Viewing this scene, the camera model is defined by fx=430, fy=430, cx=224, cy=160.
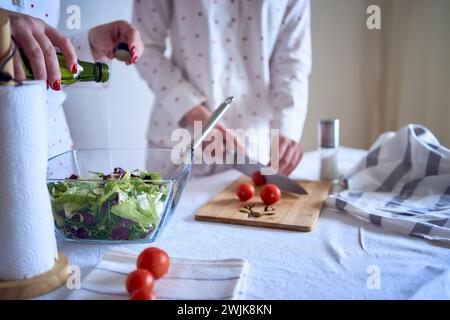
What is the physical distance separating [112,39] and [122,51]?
0.05 metres

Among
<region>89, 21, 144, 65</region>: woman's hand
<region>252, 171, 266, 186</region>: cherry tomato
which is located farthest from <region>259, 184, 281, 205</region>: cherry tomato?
<region>89, 21, 144, 65</region>: woman's hand

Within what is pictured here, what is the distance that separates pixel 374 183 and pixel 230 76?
1.75ft

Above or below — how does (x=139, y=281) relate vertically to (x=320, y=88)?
below

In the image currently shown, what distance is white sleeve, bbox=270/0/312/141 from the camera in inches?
48.6

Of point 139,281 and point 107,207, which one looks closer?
point 139,281

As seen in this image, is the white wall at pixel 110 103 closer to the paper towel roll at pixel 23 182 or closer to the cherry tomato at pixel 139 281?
the paper towel roll at pixel 23 182

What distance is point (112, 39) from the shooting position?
88cm

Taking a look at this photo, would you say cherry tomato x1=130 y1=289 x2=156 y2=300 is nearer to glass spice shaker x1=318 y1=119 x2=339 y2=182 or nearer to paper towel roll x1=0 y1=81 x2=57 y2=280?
paper towel roll x1=0 y1=81 x2=57 y2=280

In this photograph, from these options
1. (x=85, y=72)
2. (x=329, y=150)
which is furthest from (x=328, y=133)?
(x=85, y=72)

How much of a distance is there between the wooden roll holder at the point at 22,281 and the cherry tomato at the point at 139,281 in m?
0.10

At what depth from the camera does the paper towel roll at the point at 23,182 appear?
0.50m

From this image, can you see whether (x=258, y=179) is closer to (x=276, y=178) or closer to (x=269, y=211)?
(x=276, y=178)

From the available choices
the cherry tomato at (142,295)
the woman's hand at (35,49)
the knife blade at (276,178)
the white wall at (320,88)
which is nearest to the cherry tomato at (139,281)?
the cherry tomato at (142,295)
